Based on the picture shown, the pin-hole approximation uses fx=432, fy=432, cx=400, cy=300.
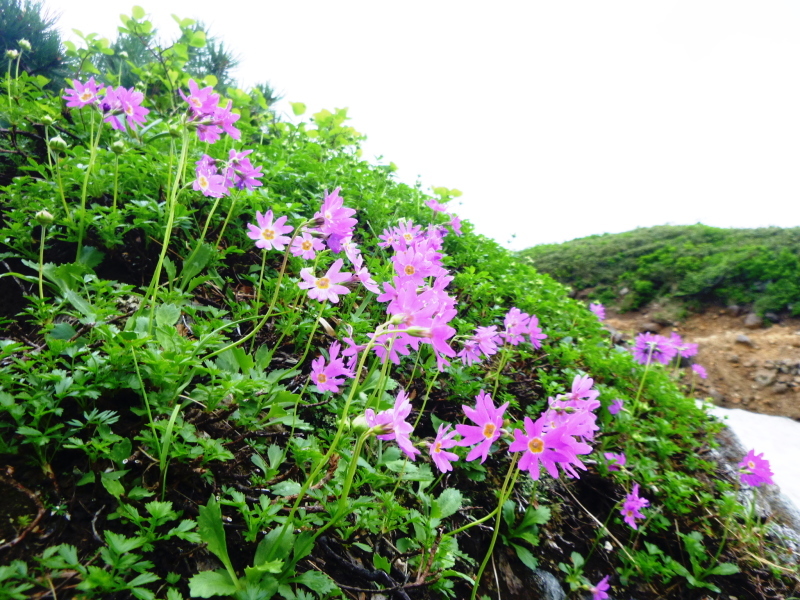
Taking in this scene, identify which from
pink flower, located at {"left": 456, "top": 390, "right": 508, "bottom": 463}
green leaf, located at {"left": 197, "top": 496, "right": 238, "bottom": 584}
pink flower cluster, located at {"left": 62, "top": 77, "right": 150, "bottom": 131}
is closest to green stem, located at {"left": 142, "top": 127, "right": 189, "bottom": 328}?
pink flower cluster, located at {"left": 62, "top": 77, "right": 150, "bottom": 131}

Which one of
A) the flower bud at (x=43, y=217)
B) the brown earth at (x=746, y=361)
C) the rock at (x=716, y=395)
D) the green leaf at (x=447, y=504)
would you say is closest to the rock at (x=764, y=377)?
the brown earth at (x=746, y=361)

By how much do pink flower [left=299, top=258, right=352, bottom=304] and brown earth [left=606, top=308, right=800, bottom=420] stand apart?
16.9 ft

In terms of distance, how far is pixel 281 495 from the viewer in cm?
120

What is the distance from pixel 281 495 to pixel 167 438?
0.35 metres

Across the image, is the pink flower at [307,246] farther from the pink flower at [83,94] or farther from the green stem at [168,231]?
the pink flower at [83,94]

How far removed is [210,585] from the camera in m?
0.92

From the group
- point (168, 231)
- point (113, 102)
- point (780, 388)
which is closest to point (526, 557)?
point (168, 231)

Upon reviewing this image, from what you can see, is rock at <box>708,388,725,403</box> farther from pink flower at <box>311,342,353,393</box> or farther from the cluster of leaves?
pink flower at <box>311,342,353,393</box>

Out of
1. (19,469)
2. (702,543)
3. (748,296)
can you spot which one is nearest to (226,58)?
(19,469)

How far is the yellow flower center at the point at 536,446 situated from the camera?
1.10 meters

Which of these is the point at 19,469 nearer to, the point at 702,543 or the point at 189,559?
the point at 189,559

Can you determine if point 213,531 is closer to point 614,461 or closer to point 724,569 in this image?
point 614,461

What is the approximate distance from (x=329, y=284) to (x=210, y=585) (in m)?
0.87

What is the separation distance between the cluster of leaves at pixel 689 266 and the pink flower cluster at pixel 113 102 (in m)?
4.28
